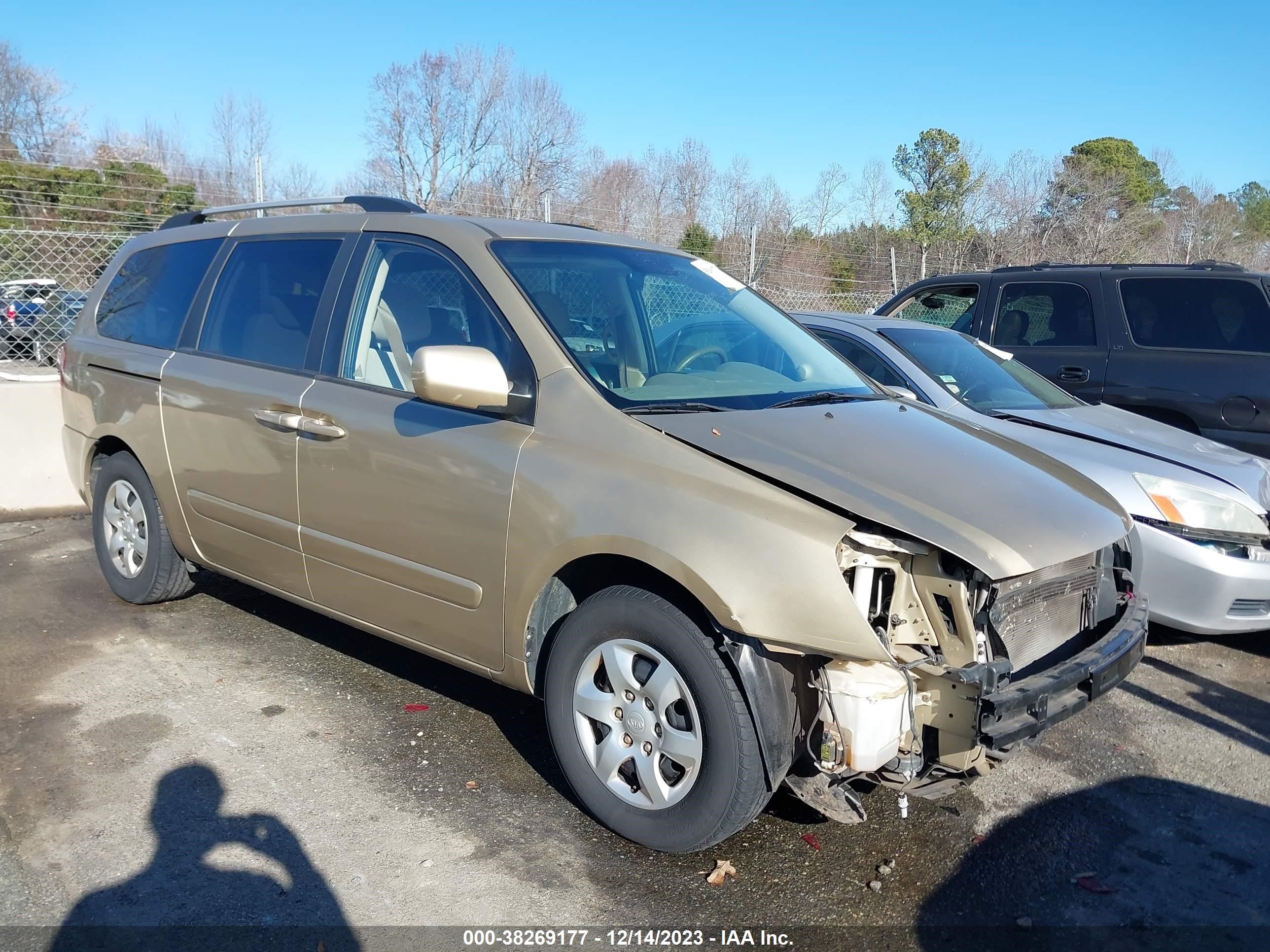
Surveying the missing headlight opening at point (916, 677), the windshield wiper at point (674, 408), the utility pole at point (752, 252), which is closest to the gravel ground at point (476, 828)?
the missing headlight opening at point (916, 677)

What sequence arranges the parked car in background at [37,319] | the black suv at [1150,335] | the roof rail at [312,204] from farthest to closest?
the parked car in background at [37,319]
the black suv at [1150,335]
the roof rail at [312,204]

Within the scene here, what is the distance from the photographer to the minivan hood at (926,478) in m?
2.60

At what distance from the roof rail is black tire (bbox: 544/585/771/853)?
197 cm

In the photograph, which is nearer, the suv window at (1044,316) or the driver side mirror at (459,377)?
the driver side mirror at (459,377)

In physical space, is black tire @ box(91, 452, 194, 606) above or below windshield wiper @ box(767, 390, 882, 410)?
below

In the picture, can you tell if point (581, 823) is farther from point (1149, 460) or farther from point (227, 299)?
point (1149, 460)

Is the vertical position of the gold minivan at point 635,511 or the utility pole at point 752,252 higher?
the utility pole at point 752,252

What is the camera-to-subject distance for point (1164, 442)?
517 cm

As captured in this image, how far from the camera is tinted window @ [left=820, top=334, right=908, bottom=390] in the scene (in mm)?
5668

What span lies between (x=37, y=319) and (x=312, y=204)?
14.3 feet

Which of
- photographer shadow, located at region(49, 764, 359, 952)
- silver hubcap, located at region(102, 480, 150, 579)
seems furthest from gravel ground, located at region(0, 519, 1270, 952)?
silver hubcap, located at region(102, 480, 150, 579)

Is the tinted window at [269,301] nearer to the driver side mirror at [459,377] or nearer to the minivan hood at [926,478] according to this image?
the driver side mirror at [459,377]

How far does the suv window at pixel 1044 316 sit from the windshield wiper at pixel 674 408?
492 cm

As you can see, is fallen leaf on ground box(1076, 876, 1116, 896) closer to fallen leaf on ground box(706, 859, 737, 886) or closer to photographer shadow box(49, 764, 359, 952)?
fallen leaf on ground box(706, 859, 737, 886)
